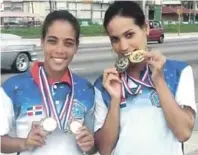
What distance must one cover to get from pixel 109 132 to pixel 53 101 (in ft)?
0.94

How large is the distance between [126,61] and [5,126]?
0.63 m

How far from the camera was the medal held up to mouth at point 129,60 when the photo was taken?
7.84 ft

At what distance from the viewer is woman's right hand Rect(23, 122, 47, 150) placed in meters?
2.38

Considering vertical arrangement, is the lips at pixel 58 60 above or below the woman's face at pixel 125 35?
below

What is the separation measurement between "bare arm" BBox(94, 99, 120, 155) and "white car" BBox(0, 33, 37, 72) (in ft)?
40.0

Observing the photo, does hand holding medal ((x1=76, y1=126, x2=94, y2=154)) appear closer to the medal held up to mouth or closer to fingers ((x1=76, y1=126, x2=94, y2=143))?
fingers ((x1=76, y1=126, x2=94, y2=143))

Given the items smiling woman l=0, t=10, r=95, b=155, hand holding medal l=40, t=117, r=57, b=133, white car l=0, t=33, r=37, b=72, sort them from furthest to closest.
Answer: white car l=0, t=33, r=37, b=72 → smiling woman l=0, t=10, r=95, b=155 → hand holding medal l=40, t=117, r=57, b=133

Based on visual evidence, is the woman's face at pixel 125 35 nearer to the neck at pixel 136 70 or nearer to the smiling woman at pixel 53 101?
the neck at pixel 136 70

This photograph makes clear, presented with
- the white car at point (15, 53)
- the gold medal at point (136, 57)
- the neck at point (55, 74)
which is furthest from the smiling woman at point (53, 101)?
the white car at point (15, 53)

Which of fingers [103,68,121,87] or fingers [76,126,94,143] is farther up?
fingers [103,68,121,87]

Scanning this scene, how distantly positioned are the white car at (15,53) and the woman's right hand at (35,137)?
12230 mm

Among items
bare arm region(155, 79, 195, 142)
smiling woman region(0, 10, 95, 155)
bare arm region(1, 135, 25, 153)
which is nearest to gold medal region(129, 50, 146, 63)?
bare arm region(155, 79, 195, 142)

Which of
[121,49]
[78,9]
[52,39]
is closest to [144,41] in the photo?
[121,49]

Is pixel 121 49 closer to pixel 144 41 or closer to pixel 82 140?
pixel 144 41
